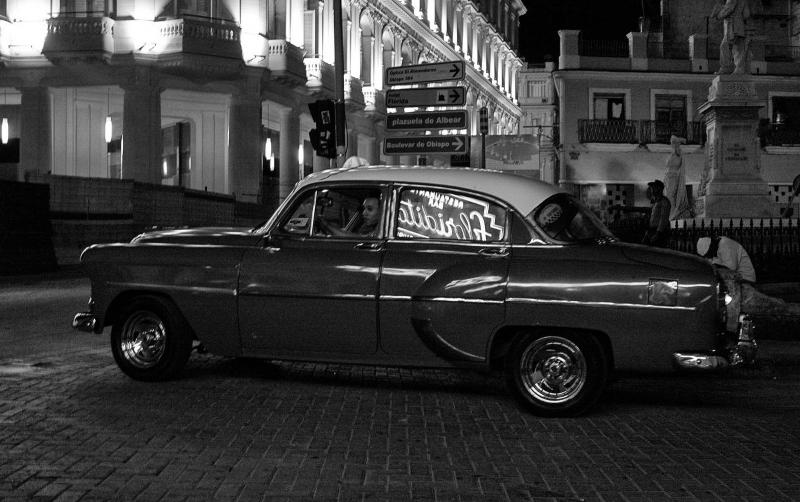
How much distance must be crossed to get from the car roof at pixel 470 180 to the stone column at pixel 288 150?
97.4ft

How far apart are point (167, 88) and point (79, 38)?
3350 mm

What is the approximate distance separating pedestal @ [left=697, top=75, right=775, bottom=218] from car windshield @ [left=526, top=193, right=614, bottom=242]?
49.2 ft

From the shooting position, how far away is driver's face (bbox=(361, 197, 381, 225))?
285 inches

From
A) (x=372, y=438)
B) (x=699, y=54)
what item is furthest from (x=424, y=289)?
(x=699, y=54)

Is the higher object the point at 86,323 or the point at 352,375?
the point at 86,323

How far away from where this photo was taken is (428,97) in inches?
634

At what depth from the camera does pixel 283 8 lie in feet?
117

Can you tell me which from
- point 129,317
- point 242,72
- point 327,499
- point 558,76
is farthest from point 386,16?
point 327,499

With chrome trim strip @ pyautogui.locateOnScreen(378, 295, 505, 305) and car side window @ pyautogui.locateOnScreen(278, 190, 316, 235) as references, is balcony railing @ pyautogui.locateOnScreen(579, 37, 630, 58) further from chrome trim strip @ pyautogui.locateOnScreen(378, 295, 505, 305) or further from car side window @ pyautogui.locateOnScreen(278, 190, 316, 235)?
chrome trim strip @ pyautogui.locateOnScreen(378, 295, 505, 305)

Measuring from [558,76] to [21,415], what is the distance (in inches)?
1465

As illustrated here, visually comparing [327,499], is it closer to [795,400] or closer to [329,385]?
[329,385]

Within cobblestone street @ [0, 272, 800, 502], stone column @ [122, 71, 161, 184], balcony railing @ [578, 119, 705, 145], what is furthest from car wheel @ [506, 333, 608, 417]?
balcony railing @ [578, 119, 705, 145]

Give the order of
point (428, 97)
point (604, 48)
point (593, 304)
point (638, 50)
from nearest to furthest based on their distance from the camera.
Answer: point (593, 304), point (428, 97), point (638, 50), point (604, 48)

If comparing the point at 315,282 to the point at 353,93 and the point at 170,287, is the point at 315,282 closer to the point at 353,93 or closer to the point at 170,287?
the point at 170,287
